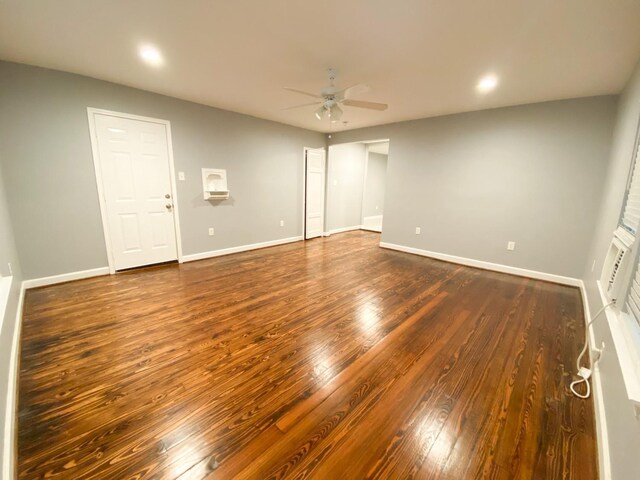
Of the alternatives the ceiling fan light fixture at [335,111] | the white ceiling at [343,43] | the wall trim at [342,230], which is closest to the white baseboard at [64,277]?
the white ceiling at [343,43]

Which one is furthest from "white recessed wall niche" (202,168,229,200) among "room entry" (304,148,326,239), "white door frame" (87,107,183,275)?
"room entry" (304,148,326,239)

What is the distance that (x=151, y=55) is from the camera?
2.49 metres

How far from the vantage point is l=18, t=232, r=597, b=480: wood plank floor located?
1.22 metres

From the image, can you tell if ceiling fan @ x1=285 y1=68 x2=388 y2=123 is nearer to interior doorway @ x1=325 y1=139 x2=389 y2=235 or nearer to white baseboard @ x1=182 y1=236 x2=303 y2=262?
white baseboard @ x1=182 y1=236 x2=303 y2=262

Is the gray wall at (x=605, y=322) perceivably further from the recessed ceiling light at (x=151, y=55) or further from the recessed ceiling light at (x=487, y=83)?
the recessed ceiling light at (x=151, y=55)

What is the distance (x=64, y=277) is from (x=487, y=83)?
5560 mm

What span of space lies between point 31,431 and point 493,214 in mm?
5159

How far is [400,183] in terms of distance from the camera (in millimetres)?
4973

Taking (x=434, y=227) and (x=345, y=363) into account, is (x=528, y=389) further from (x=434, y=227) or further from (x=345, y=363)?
(x=434, y=227)

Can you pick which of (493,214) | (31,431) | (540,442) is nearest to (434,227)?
(493,214)

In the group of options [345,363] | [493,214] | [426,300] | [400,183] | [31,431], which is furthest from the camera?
[400,183]

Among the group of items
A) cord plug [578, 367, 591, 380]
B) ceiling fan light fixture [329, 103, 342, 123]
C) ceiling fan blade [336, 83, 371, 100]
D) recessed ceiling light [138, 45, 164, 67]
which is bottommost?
cord plug [578, 367, 591, 380]

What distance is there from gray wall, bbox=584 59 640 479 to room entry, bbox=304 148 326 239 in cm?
461

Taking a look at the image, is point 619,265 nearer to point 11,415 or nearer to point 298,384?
point 298,384
